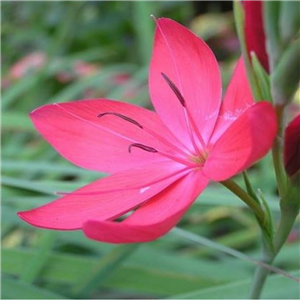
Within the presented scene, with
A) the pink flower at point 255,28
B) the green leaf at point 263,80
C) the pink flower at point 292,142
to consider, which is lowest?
the pink flower at point 292,142

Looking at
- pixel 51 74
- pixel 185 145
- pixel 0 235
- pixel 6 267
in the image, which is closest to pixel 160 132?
pixel 185 145

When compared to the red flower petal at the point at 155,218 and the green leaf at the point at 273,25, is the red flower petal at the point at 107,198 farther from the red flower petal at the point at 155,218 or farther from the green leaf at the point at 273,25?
the green leaf at the point at 273,25

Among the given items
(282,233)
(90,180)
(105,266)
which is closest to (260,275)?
(282,233)

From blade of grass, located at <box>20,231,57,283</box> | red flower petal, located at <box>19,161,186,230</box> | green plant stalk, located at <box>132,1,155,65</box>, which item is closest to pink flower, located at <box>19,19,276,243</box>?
red flower petal, located at <box>19,161,186,230</box>

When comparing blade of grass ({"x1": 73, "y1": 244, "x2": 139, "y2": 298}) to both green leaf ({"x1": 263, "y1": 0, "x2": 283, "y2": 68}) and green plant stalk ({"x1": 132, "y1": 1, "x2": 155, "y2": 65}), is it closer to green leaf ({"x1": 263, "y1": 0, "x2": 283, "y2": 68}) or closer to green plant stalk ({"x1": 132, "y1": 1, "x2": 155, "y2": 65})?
green leaf ({"x1": 263, "y1": 0, "x2": 283, "y2": 68})

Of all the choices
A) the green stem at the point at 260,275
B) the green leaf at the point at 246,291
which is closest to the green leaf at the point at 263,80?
the green stem at the point at 260,275

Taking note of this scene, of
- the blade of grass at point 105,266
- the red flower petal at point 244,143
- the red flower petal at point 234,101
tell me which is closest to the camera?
the red flower petal at point 244,143
